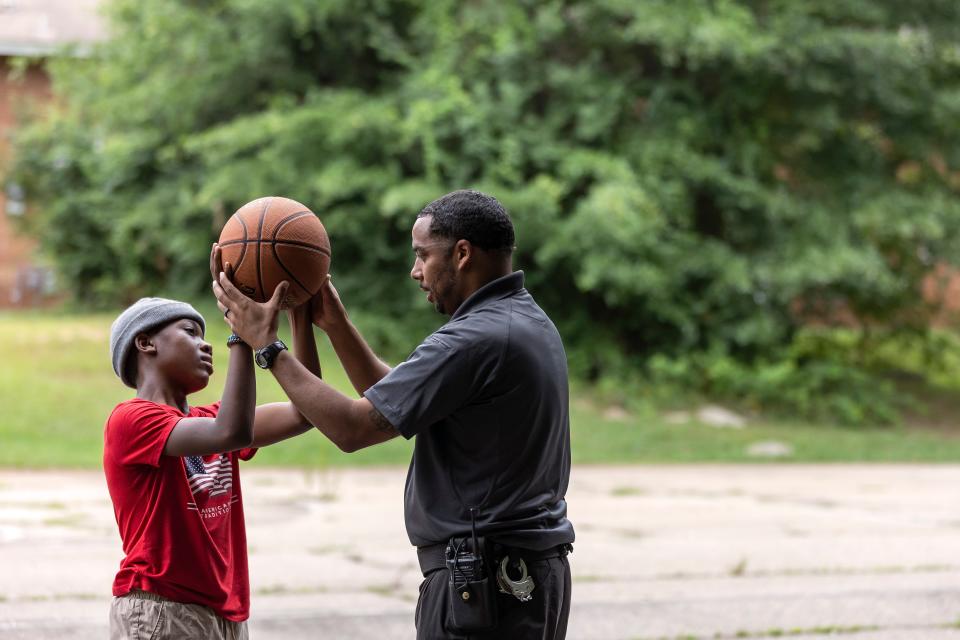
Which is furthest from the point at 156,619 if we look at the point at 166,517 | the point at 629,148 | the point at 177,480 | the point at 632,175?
the point at 629,148

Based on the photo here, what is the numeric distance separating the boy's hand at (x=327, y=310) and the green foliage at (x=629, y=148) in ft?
48.1

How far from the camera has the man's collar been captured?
3.76m

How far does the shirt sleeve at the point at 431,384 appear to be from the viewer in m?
3.49

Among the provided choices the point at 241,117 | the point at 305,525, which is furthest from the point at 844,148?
Result: the point at 305,525

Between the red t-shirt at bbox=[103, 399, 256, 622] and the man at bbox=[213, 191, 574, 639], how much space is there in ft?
1.53

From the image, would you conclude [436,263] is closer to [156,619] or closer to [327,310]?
[327,310]

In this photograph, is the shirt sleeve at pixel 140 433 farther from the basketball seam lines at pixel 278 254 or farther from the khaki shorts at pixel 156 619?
the basketball seam lines at pixel 278 254

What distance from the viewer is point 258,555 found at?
9.56m

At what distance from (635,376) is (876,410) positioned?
382cm

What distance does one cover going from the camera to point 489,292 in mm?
3768

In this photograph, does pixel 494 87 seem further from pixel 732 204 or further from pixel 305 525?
pixel 305 525

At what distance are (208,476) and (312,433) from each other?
44.3 ft

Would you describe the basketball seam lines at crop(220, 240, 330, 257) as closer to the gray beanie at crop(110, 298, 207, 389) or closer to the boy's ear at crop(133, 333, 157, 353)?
the gray beanie at crop(110, 298, 207, 389)

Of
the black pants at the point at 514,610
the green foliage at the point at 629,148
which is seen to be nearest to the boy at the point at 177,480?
the black pants at the point at 514,610
